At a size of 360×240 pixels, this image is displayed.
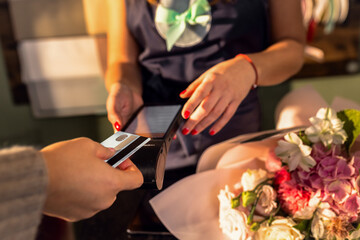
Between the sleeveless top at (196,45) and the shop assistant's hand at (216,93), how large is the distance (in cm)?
12

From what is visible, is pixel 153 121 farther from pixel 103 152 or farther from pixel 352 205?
pixel 352 205

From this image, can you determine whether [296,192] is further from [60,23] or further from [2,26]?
[2,26]

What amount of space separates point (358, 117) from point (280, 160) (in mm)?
99

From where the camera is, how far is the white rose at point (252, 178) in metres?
0.40

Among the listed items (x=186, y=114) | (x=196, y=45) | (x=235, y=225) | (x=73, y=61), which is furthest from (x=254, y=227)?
(x=73, y=61)

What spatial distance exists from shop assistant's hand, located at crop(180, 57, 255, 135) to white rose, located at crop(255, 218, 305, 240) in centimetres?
16

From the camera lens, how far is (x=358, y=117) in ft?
1.29

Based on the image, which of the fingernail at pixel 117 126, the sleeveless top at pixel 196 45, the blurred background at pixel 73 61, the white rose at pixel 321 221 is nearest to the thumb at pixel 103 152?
the fingernail at pixel 117 126

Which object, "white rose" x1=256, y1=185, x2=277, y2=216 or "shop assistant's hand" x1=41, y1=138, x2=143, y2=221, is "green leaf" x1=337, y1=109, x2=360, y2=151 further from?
"shop assistant's hand" x1=41, y1=138, x2=143, y2=221

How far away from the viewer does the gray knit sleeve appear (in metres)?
0.24

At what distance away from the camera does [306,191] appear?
38 centimetres

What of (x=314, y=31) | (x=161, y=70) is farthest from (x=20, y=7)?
(x=314, y=31)

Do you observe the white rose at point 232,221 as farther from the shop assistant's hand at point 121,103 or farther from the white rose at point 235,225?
the shop assistant's hand at point 121,103

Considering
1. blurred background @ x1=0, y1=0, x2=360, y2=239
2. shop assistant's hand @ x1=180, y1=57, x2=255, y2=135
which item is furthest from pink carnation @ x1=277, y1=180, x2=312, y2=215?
blurred background @ x1=0, y1=0, x2=360, y2=239
